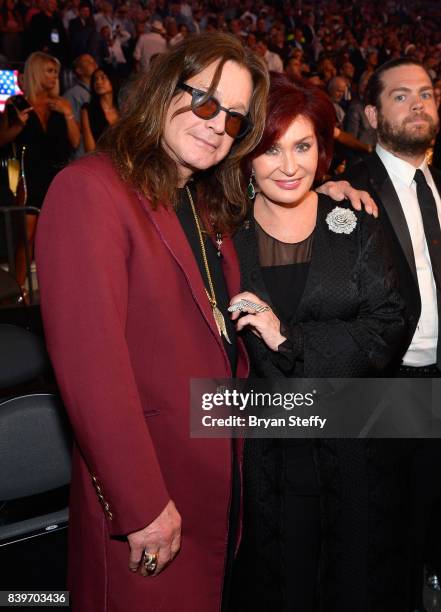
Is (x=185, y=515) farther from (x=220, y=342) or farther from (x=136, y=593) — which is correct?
(x=220, y=342)

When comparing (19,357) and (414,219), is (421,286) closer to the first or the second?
(414,219)

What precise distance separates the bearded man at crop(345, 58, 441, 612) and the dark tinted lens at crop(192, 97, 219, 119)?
39.7 inches

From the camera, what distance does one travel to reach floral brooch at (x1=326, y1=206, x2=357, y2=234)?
1951mm

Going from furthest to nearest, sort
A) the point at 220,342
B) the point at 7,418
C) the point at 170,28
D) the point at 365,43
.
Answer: the point at 365,43
the point at 170,28
the point at 7,418
the point at 220,342

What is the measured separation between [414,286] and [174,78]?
47.5 inches

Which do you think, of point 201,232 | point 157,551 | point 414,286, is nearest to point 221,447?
point 157,551

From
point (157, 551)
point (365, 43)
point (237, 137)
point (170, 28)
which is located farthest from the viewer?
point (365, 43)

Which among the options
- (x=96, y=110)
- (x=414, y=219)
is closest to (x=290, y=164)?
(x=414, y=219)

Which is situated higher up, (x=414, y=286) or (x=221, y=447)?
(x=414, y=286)

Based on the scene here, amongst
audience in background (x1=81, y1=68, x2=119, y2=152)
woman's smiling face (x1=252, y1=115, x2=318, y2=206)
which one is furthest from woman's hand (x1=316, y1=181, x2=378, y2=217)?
audience in background (x1=81, y1=68, x2=119, y2=152)

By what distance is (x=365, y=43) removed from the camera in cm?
1234

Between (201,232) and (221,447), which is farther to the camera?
(201,232)

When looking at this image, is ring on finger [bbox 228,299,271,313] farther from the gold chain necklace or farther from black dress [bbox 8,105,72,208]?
black dress [bbox 8,105,72,208]

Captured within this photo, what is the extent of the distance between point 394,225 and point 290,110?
69 centimetres
